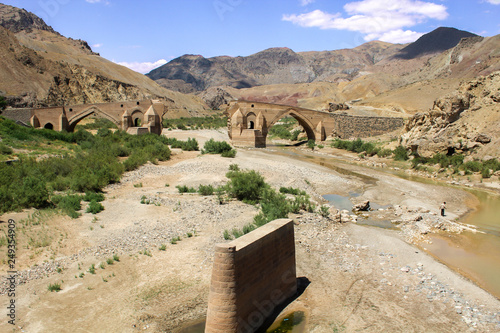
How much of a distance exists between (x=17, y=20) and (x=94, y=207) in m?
81.3

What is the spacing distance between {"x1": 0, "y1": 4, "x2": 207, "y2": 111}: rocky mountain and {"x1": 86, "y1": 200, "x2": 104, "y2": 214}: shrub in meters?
29.8

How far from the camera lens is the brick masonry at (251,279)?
5.75 m

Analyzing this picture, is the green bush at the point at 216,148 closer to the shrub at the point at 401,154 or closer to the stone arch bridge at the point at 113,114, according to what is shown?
the stone arch bridge at the point at 113,114

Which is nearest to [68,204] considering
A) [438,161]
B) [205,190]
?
[205,190]

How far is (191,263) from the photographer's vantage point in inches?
323

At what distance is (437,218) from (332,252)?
16.8 ft

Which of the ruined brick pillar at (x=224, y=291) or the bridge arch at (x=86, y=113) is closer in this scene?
the ruined brick pillar at (x=224, y=291)

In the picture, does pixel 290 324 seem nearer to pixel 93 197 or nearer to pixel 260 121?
pixel 93 197

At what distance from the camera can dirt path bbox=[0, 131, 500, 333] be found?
21.2ft

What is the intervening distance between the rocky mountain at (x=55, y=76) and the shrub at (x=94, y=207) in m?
29.8

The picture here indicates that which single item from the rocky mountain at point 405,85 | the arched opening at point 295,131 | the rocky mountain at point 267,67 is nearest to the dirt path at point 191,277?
the arched opening at point 295,131

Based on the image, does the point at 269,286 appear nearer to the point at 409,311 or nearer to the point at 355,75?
the point at 409,311

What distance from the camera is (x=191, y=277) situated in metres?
7.70

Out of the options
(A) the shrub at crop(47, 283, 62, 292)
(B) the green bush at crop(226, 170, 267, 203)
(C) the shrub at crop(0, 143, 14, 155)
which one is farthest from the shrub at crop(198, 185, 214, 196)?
(C) the shrub at crop(0, 143, 14, 155)
